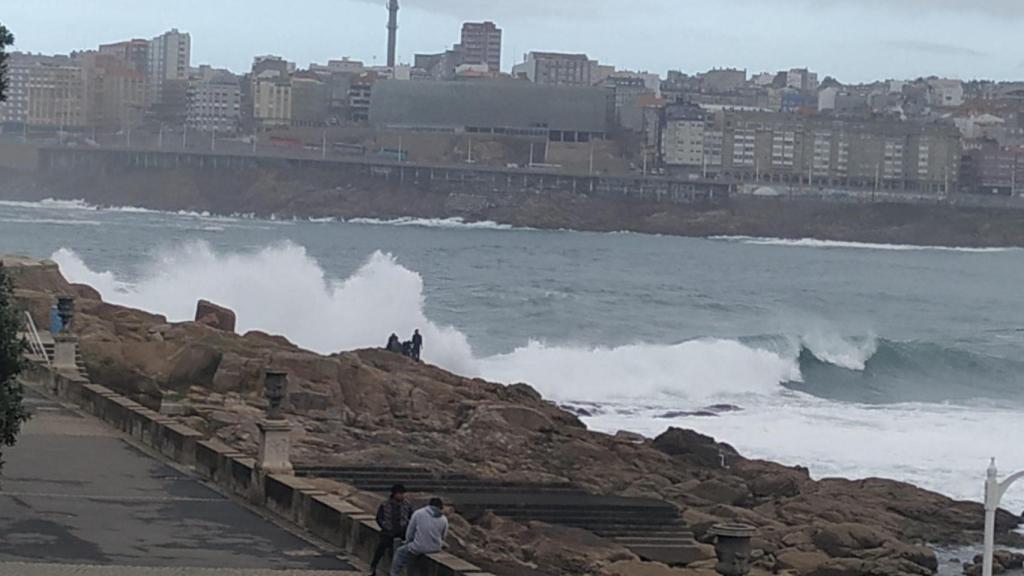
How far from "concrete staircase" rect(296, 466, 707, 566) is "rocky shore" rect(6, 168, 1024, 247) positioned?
115648 millimetres

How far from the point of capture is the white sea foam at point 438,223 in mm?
132625

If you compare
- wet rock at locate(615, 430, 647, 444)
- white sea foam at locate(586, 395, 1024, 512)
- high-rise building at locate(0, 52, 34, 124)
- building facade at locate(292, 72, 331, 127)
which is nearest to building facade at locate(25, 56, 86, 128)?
high-rise building at locate(0, 52, 34, 124)

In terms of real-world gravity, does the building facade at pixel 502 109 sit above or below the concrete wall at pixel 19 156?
above

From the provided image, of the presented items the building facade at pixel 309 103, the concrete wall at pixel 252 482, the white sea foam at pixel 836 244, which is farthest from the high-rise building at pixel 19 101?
the concrete wall at pixel 252 482

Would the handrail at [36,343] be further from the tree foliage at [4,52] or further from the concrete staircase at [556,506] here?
the tree foliage at [4,52]

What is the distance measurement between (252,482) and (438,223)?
4776 inches

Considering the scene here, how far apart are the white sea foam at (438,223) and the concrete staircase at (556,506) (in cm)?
11327

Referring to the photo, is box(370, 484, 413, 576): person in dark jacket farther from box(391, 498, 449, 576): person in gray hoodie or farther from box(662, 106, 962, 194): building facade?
box(662, 106, 962, 194): building facade

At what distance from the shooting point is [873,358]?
159ft

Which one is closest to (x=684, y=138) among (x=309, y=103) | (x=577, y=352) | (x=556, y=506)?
(x=309, y=103)

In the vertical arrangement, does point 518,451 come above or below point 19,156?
above

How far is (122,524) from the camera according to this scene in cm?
1305

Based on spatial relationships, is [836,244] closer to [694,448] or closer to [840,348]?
[840,348]

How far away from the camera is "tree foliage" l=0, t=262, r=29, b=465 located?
9.17m
